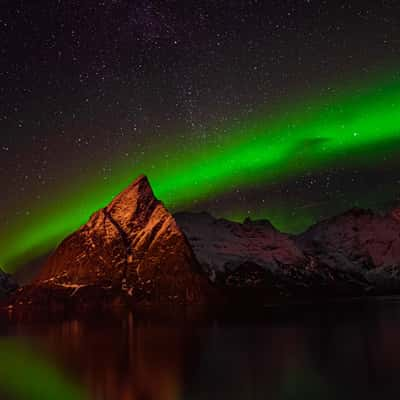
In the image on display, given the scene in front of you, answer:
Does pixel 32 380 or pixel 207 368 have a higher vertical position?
pixel 32 380

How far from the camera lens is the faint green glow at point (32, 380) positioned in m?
38.0

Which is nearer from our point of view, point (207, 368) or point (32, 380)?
point (32, 380)

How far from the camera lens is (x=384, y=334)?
8025cm

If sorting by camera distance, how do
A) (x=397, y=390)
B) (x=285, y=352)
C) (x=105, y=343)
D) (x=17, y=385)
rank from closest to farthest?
1. (x=397, y=390)
2. (x=17, y=385)
3. (x=285, y=352)
4. (x=105, y=343)

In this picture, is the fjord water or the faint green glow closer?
the fjord water

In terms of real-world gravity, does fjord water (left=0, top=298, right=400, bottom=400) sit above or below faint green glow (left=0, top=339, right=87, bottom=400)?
below

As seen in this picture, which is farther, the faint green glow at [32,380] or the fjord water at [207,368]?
the faint green glow at [32,380]

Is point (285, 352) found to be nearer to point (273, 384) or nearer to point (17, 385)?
point (273, 384)

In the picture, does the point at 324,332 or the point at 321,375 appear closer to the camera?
the point at 321,375

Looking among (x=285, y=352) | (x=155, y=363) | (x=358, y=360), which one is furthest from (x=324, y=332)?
(x=155, y=363)

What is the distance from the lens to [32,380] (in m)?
44.8

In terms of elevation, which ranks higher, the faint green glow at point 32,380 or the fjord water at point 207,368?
the faint green glow at point 32,380

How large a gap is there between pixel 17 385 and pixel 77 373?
673cm

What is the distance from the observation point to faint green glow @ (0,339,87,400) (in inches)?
1495
